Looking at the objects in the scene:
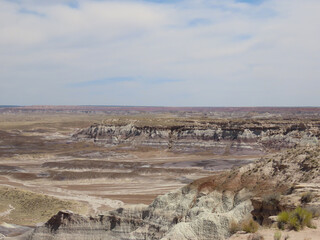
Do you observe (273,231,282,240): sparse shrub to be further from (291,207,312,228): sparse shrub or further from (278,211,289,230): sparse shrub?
(291,207,312,228): sparse shrub

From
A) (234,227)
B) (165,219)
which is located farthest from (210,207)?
(234,227)

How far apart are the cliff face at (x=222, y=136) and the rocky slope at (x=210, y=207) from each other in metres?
69.0

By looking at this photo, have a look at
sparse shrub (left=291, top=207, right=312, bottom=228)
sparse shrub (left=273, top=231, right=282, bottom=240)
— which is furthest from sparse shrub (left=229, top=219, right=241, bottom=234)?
sparse shrub (left=273, top=231, right=282, bottom=240)

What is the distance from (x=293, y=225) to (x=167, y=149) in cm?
8317

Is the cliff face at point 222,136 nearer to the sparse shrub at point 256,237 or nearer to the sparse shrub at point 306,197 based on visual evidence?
the sparse shrub at point 306,197

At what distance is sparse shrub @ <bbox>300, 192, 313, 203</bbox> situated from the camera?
1395 centimetres

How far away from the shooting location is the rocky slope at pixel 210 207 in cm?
1634

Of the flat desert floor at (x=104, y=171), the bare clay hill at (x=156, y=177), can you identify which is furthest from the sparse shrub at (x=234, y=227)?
the flat desert floor at (x=104, y=171)

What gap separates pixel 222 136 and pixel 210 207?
3081 inches

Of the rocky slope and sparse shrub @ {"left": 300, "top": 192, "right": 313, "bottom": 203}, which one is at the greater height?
sparse shrub @ {"left": 300, "top": 192, "right": 313, "bottom": 203}

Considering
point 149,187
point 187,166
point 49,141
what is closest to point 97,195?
point 149,187

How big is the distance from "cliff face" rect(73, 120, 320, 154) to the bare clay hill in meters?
0.27

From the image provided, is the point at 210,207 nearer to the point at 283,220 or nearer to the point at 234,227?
the point at 234,227

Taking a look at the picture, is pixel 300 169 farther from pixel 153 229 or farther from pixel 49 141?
pixel 49 141
